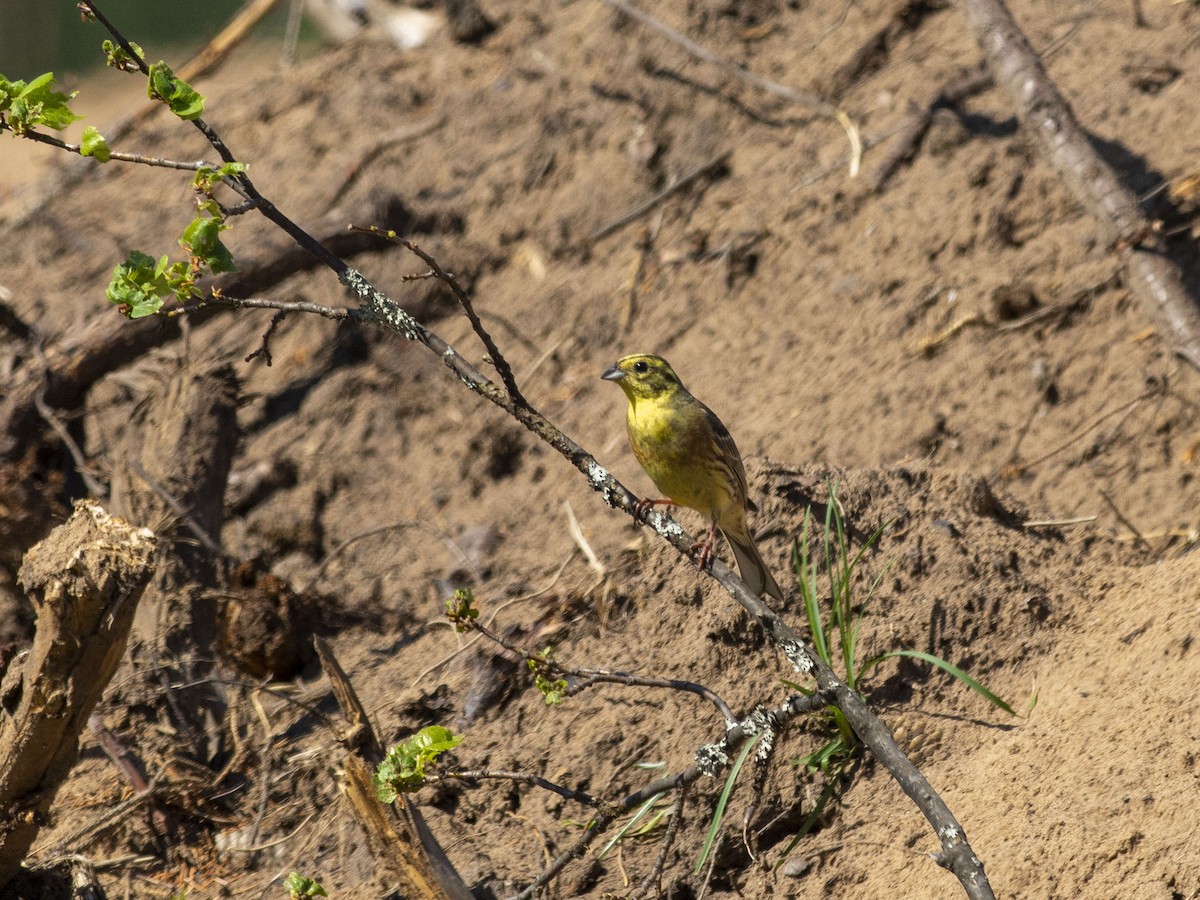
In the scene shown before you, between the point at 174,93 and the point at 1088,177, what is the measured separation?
13.5 ft

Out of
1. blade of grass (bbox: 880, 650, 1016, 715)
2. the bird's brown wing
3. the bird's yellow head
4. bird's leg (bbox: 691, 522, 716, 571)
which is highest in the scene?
the bird's yellow head

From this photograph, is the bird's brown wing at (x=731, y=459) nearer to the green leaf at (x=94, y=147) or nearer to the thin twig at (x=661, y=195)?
the green leaf at (x=94, y=147)

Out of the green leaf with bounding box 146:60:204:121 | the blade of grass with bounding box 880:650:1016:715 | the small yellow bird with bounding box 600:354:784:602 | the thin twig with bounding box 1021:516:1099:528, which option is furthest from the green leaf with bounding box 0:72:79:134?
the thin twig with bounding box 1021:516:1099:528

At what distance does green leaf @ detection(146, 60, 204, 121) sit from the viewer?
2.60 metres

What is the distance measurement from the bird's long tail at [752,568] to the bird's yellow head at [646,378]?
0.60 m

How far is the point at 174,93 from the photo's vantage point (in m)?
2.60

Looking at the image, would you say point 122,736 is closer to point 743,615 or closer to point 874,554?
point 743,615

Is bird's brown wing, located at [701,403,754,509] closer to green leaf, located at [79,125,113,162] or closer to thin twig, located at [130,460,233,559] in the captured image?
thin twig, located at [130,460,233,559]

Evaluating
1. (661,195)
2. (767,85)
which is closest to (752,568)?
(661,195)

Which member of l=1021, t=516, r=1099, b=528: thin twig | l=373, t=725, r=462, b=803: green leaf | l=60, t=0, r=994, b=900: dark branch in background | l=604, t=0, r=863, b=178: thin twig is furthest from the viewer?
l=604, t=0, r=863, b=178: thin twig

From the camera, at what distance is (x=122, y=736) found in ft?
15.5

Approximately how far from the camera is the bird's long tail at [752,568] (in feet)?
14.0

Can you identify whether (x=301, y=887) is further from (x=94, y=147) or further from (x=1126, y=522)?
(x=1126, y=522)

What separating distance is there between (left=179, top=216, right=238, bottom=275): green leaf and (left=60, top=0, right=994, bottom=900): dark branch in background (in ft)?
0.42
